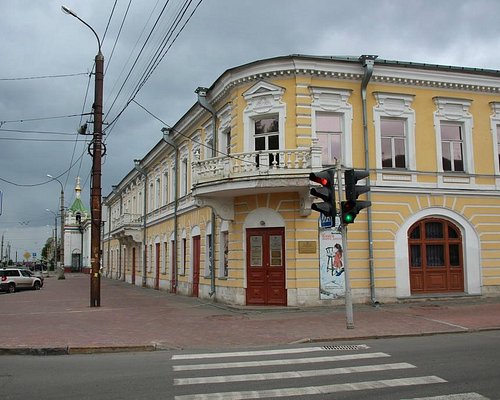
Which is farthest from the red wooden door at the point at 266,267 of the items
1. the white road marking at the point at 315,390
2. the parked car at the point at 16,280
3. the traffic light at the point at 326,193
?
the parked car at the point at 16,280

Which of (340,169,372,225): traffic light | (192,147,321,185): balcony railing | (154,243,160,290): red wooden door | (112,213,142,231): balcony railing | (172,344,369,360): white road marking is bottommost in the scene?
(172,344,369,360): white road marking

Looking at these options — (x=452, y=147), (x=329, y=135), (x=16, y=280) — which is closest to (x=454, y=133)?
(x=452, y=147)

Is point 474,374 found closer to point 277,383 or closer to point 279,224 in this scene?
point 277,383

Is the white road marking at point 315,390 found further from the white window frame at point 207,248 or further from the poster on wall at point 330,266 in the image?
the white window frame at point 207,248

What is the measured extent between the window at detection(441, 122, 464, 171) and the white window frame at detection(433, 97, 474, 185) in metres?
0.14

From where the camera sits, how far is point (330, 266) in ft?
55.6

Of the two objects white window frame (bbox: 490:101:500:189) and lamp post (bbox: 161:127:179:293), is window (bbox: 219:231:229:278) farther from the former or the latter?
white window frame (bbox: 490:101:500:189)

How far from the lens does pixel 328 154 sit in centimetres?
1783

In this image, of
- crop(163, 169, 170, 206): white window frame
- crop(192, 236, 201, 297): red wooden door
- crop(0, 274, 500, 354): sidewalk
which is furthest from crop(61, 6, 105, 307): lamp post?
crop(163, 169, 170, 206): white window frame

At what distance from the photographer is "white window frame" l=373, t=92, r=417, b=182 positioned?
18125 millimetres

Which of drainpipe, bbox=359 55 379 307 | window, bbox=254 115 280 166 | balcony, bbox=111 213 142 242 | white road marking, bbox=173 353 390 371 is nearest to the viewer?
white road marking, bbox=173 353 390 371

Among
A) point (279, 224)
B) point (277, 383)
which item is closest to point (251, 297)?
point (279, 224)

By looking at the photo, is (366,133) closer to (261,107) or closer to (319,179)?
(261,107)

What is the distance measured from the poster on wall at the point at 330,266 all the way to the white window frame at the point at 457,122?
15.7 feet
